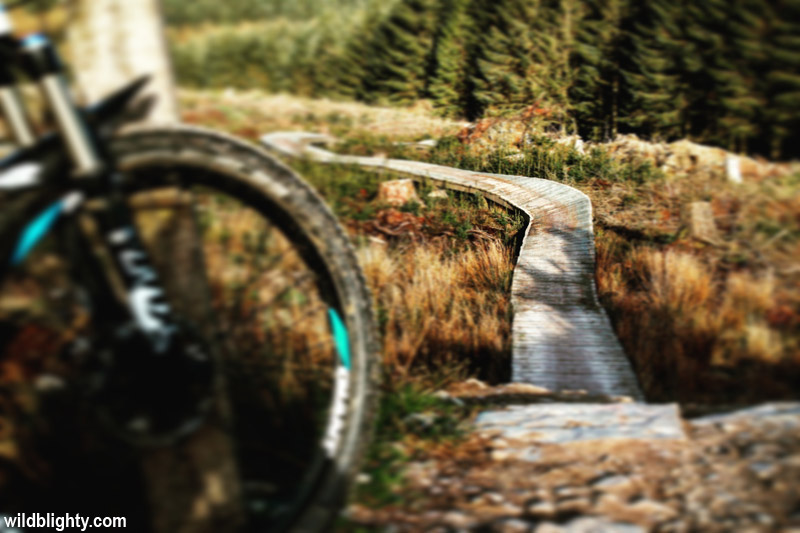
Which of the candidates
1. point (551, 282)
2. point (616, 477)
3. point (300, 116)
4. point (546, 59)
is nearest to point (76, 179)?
point (300, 116)

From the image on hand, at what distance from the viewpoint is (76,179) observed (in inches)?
43.8

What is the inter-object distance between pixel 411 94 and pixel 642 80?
1.00m

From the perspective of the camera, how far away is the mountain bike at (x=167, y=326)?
3.80ft

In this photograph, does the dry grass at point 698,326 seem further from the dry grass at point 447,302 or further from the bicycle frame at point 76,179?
the bicycle frame at point 76,179

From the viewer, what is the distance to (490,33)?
91.6 inches

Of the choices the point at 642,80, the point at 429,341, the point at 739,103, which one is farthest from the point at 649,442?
the point at 642,80

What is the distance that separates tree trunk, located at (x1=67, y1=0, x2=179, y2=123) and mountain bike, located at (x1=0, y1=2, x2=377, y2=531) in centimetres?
5

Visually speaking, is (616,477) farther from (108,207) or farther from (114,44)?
(114,44)

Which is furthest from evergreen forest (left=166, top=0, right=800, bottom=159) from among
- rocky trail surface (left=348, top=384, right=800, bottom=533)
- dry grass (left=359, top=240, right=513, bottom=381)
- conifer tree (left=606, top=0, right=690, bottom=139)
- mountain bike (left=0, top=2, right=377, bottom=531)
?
rocky trail surface (left=348, top=384, right=800, bottom=533)

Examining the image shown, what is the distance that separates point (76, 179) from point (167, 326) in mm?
382

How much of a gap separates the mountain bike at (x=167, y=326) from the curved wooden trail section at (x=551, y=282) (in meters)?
0.75

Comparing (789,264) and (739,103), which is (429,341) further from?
(739,103)

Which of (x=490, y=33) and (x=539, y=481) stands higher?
(x=490, y=33)

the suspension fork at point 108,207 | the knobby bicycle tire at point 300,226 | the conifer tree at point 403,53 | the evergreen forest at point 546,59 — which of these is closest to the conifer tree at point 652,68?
the evergreen forest at point 546,59
